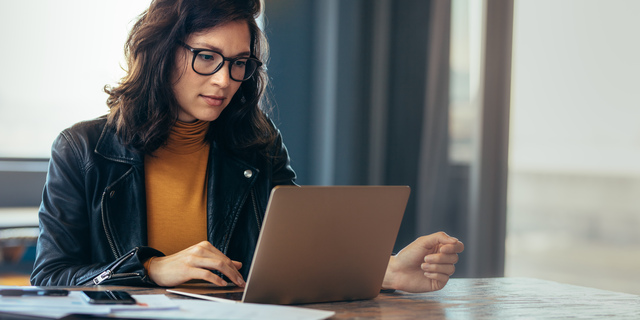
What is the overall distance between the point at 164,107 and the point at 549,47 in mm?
2889

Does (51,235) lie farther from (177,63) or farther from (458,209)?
(458,209)

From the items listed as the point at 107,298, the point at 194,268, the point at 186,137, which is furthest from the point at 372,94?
the point at 107,298

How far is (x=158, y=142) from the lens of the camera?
5.39 feet

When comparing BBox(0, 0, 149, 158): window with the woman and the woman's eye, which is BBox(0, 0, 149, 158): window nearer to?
the woman

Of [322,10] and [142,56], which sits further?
[322,10]

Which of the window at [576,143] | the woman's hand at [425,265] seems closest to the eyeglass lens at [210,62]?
the woman's hand at [425,265]

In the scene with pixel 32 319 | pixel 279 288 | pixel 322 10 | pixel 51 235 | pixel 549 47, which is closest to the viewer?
pixel 32 319

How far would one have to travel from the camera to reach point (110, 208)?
153cm

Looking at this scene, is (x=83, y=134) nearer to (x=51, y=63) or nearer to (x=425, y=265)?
(x=425, y=265)

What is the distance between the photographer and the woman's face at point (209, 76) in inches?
61.9

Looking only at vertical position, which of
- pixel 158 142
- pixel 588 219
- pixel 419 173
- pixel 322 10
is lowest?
pixel 588 219

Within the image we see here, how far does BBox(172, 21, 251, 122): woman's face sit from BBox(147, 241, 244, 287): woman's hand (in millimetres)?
514

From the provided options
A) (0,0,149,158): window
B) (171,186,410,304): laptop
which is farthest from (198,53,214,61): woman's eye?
(0,0,149,158): window

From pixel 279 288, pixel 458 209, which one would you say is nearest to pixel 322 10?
pixel 458 209
